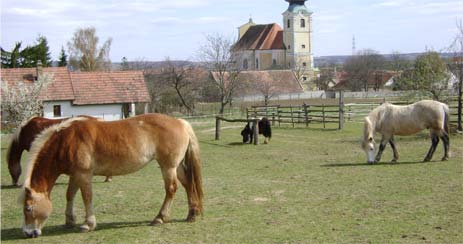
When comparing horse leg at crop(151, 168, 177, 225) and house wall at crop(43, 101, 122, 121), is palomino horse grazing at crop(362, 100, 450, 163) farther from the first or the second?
house wall at crop(43, 101, 122, 121)

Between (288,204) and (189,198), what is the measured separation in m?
1.78

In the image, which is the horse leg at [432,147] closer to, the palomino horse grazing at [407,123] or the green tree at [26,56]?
the palomino horse grazing at [407,123]

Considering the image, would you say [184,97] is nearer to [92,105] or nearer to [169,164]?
[92,105]

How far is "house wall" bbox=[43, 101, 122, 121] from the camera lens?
1302 inches

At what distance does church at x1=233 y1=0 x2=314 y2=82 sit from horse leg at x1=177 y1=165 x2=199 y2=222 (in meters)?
85.4

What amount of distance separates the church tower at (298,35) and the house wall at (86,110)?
200 feet

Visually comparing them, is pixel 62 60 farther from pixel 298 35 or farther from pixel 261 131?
pixel 298 35

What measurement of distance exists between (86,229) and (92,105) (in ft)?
93.6

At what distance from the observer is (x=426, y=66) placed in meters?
20.8

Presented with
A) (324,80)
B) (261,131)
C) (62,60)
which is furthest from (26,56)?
(324,80)

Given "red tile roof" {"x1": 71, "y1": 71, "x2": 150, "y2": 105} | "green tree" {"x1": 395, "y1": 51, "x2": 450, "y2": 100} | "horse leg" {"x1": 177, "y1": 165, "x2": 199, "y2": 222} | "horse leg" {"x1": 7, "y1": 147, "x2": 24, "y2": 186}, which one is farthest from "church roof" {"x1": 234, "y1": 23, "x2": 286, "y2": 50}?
"horse leg" {"x1": 177, "y1": 165, "x2": 199, "y2": 222}

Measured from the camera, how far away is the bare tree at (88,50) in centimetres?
5278

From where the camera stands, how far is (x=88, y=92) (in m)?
34.6

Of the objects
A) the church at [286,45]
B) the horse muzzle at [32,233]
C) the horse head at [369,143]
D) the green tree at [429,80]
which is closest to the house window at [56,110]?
the green tree at [429,80]
